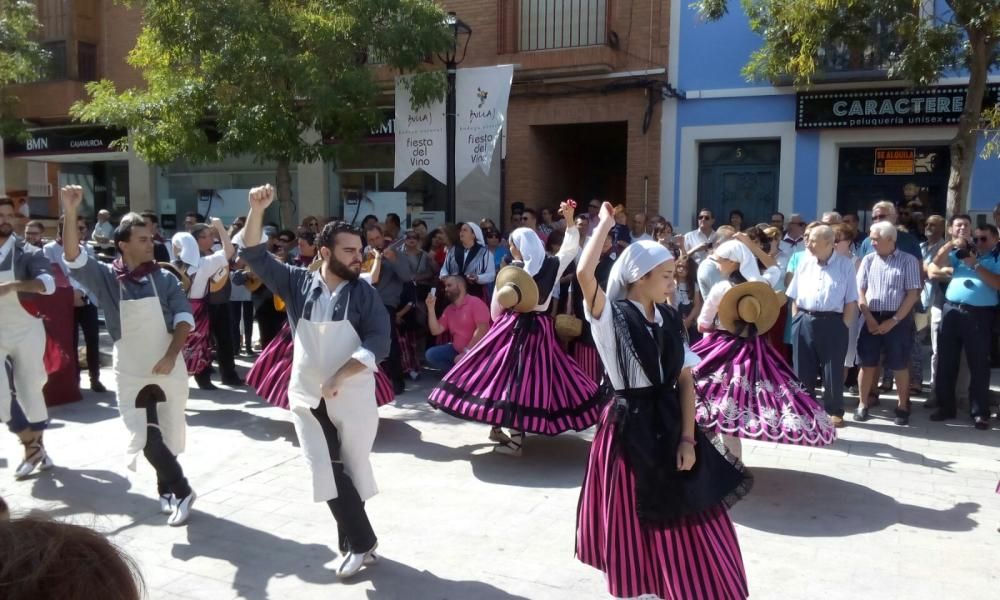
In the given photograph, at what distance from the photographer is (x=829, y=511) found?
17.1ft

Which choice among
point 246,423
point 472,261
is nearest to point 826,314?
point 472,261

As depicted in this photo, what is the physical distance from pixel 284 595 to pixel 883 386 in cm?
686

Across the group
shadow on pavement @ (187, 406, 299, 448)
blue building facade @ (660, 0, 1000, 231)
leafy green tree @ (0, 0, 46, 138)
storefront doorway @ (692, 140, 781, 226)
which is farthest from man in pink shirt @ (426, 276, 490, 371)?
leafy green tree @ (0, 0, 46, 138)

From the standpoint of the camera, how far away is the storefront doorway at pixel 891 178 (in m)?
12.1

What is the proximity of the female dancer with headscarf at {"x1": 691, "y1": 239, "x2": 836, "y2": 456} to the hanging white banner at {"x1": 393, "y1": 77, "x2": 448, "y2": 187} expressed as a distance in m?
6.18

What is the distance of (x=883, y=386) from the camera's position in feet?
29.0

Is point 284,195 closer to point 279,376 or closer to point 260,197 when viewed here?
point 279,376

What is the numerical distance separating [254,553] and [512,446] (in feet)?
7.56

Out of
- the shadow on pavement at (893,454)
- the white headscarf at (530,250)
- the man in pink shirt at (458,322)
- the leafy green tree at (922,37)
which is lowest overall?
the shadow on pavement at (893,454)

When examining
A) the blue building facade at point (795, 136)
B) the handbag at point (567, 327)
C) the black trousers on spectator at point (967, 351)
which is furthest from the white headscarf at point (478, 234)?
the black trousers on spectator at point (967, 351)

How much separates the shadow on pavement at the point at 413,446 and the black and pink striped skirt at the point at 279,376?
0.28 m

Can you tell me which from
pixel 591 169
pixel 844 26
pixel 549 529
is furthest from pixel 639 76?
pixel 549 529

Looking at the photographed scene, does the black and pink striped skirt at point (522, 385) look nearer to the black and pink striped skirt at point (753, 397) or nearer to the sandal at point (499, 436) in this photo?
the sandal at point (499, 436)

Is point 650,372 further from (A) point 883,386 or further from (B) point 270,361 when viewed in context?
(A) point 883,386
